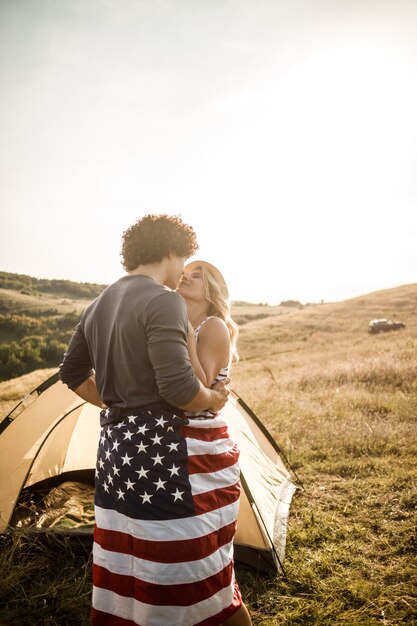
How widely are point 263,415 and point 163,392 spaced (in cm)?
696

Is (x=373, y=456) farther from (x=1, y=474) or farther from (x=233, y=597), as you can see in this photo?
(x=1, y=474)

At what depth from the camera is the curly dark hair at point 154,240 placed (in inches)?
86.8

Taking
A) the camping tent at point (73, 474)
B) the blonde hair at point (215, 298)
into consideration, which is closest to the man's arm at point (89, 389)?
the blonde hair at point (215, 298)

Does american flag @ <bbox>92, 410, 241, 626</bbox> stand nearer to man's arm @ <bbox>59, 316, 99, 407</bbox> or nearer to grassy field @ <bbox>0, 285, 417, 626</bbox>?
man's arm @ <bbox>59, 316, 99, 407</bbox>

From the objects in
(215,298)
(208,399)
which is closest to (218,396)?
(208,399)

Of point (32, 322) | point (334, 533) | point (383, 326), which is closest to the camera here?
point (334, 533)

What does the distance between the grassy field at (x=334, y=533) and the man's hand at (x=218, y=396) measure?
2232 millimetres

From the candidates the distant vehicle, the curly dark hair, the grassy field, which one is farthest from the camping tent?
the distant vehicle

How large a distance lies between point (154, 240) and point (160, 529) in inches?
62.1

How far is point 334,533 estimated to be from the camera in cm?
424

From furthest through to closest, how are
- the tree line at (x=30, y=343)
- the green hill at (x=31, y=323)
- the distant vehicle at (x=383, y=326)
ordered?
the distant vehicle at (x=383, y=326)
the green hill at (x=31, y=323)
the tree line at (x=30, y=343)

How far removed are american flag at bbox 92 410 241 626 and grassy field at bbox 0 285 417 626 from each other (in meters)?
1.60

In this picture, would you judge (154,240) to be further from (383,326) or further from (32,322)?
(32,322)

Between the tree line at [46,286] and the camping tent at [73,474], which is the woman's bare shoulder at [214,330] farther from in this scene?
the tree line at [46,286]
